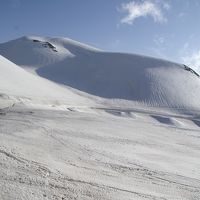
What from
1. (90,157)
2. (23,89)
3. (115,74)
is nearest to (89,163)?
(90,157)

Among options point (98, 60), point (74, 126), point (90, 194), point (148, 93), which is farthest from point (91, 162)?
point (98, 60)

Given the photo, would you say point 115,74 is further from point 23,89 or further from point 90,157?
point 90,157

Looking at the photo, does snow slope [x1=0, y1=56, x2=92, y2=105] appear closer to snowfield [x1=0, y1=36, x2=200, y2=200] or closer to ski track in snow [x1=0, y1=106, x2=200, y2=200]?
snowfield [x1=0, y1=36, x2=200, y2=200]

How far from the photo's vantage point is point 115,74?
60344 mm

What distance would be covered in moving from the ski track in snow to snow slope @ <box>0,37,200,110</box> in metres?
30.6

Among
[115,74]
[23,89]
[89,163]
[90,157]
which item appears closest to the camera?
[89,163]

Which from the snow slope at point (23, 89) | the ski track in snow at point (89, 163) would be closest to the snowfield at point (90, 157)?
the ski track in snow at point (89, 163)

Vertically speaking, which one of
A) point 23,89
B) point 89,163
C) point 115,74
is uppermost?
point 115,74

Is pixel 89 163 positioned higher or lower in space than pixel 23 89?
lower

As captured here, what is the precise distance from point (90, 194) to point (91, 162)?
277cm

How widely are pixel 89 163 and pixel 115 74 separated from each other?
51017 millimetres

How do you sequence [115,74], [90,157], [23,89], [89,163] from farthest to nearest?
[115,74] < [23,89] < [90,157] < [89,163]

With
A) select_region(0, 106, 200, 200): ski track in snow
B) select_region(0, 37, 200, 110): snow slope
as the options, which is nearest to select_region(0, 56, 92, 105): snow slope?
select_region(0, 37, 200, 110): snow slope

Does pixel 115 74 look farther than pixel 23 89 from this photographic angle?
Yes
